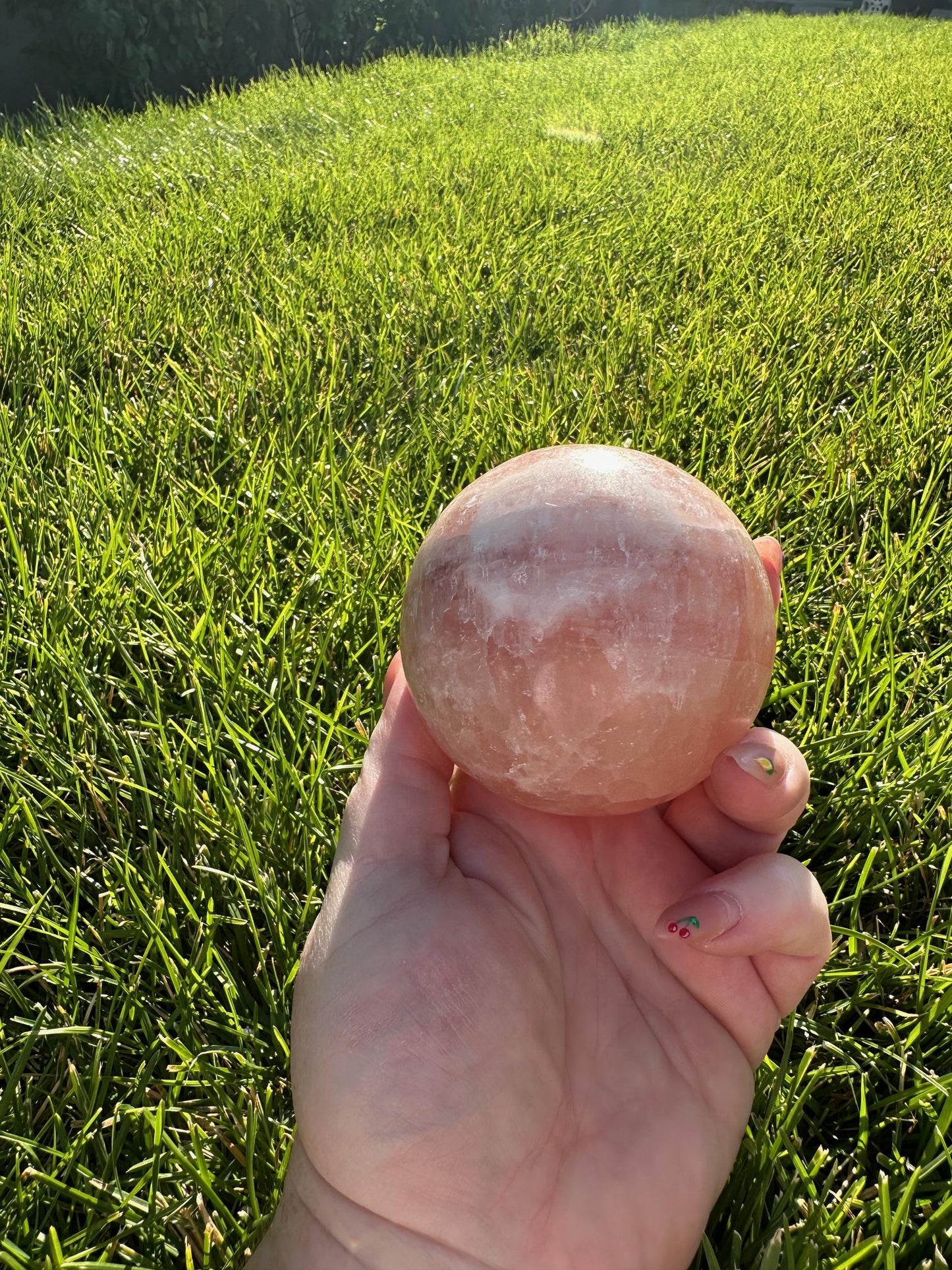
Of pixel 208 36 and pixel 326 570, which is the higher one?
pixel 208 36

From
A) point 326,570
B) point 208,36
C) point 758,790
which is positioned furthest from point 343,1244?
point 208,36

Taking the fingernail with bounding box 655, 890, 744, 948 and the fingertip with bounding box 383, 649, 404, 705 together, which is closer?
the fingernail with bounding box 655, 890, 744, 948

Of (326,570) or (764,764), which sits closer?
(764,764)

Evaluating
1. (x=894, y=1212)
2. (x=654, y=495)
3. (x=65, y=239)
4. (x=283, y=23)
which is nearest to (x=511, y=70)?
(x=283, y=23)

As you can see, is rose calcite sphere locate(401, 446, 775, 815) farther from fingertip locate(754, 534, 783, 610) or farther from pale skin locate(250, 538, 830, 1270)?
fingertip locate(754, 534, 783, 610)

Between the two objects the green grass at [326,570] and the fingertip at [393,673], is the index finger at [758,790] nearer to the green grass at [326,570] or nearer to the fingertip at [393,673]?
the green grass at [326,570]

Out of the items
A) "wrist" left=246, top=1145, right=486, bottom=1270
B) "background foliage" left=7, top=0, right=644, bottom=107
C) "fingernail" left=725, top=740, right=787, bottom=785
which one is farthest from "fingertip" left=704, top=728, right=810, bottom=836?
"background foliage" left=7, top=0, right=644, bottom=107

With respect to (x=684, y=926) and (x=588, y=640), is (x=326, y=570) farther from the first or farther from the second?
(x=684, y=926)
